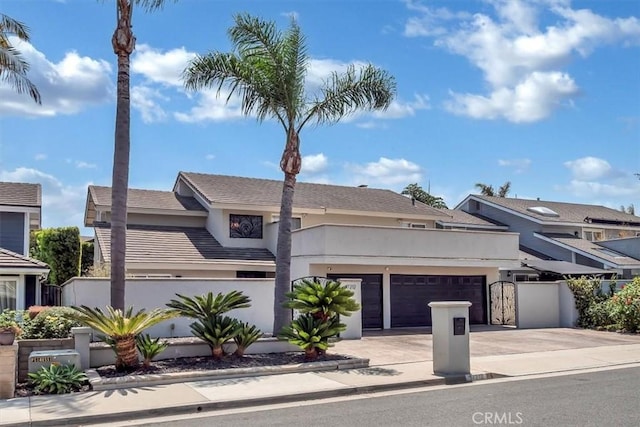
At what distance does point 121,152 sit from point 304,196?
15269 millimetres

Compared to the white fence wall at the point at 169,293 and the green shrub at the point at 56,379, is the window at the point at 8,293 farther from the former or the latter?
the green shrub at the point at 56,379

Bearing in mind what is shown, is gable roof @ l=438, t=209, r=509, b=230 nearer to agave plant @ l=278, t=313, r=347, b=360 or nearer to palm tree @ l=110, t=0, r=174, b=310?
agave plant @ l=278, t=313, r=347, b=360

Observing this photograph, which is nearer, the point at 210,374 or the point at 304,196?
the point at 210,374

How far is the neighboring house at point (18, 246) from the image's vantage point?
18672 mm

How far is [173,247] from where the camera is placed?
24.5m

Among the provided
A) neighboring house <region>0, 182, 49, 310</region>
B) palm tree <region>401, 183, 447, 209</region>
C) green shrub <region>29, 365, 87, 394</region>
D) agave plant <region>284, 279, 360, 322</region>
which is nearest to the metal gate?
agave plant <region>284, 279, 360, 322</region>

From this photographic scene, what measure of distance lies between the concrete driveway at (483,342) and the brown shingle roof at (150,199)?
36.0 feet

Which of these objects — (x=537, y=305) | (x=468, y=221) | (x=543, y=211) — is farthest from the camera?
(x=543, y=211)

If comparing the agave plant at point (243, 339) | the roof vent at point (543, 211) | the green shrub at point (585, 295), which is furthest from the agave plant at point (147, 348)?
the roof vent at point (543, 211)

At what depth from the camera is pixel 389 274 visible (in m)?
23.7

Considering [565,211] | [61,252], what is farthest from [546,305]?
[61,252]

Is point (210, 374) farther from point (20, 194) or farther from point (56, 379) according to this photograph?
point (20, 194)

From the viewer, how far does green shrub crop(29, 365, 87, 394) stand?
11359 mm

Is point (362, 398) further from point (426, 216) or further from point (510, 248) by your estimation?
point (426, 216)
